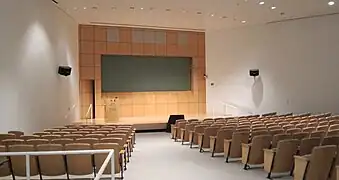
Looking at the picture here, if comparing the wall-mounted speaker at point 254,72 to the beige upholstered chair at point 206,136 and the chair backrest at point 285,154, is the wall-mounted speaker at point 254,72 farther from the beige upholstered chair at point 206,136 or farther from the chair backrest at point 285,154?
the chair backrest at point 285,154

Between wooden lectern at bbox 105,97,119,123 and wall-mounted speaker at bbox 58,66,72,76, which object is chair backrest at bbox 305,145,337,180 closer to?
wall-mounted speaker at bbox 58,66,72,76

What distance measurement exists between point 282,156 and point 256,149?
2.83ft

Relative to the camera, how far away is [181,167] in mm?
8664

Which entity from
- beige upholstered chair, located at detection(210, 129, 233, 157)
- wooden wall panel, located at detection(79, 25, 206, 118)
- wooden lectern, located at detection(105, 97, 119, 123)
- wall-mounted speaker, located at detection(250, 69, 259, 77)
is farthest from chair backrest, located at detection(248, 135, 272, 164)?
wooden wall panel, located at detection(79, 25, 206, 118)

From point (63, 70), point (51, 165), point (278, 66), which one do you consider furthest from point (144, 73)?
point (51, 165)

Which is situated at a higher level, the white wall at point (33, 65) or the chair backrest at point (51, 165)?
the white wall at point (33, 65)

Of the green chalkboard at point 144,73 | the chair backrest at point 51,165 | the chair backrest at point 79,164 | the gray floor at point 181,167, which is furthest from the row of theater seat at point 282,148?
the green chalkboard at point 144,73

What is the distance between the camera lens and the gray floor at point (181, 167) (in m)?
7.66

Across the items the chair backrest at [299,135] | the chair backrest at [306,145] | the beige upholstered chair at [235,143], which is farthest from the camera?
the beige upholstered chair at [235,143]

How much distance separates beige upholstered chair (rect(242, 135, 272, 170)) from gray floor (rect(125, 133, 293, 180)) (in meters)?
0.20

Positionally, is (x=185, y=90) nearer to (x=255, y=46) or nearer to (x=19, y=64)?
(x=255, y=46)

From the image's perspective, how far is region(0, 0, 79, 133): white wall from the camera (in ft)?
33.8

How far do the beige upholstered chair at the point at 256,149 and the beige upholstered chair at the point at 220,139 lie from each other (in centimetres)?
161

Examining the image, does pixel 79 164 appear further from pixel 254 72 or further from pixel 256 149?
pixel 254 72
